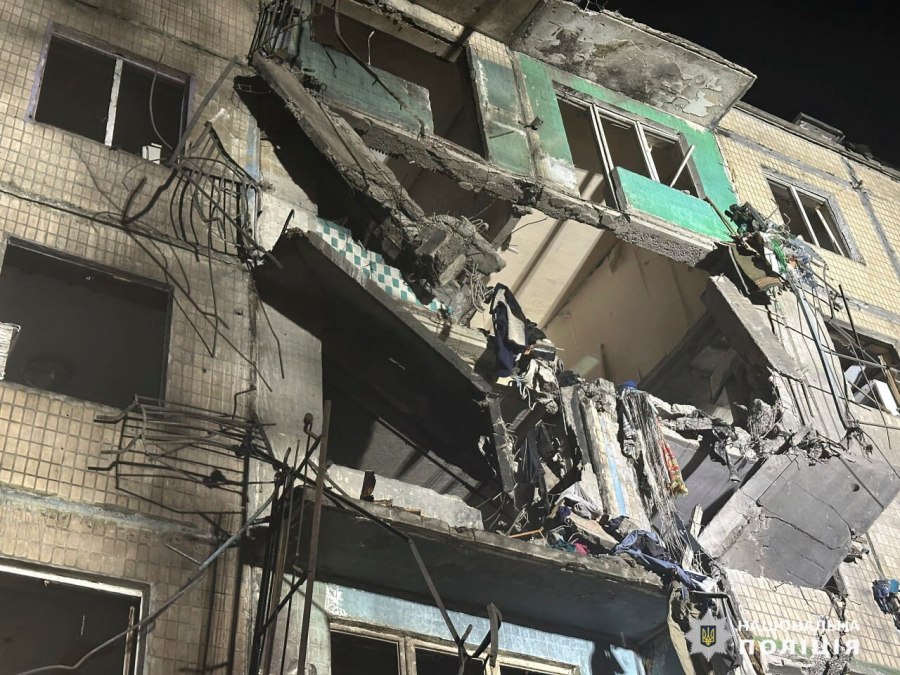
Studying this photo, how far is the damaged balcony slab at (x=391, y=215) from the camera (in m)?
9.55

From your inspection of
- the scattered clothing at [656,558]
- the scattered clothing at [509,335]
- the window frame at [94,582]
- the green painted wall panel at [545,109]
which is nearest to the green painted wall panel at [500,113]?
the green painted wall panel at [545,109]

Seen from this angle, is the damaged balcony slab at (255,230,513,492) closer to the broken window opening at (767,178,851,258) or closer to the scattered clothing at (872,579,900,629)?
the scattered clothing at (872,579,900,629)

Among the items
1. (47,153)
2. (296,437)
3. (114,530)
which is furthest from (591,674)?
(47,153)

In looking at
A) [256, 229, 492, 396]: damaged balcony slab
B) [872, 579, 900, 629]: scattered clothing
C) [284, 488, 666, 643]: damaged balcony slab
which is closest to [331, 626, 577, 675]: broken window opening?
A: [284, 488, 666, 643]: damaged balcony slab

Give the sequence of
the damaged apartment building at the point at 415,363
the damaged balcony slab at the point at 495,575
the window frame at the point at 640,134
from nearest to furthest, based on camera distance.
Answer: the damaged apartment building at the point at 415,363, the damaged balcony slab at the point at 495,575, the window frame at the point at 640,134

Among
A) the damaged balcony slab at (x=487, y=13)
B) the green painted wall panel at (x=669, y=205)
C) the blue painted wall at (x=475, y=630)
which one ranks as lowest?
the blue painted wall at (x=475, y=630)

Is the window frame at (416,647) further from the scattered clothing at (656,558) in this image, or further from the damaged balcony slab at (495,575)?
the scattered clothing at (656,558)

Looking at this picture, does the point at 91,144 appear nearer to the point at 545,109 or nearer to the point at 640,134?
the point at 545,109

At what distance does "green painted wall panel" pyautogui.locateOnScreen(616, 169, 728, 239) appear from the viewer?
1257cm

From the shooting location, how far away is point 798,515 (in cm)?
1048

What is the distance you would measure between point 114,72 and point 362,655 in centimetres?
633

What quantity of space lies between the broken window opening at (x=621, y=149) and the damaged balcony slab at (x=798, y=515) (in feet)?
15.4

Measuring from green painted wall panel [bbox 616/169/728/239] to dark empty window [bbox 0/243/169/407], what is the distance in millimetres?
6820

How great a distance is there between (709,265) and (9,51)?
862 cm
